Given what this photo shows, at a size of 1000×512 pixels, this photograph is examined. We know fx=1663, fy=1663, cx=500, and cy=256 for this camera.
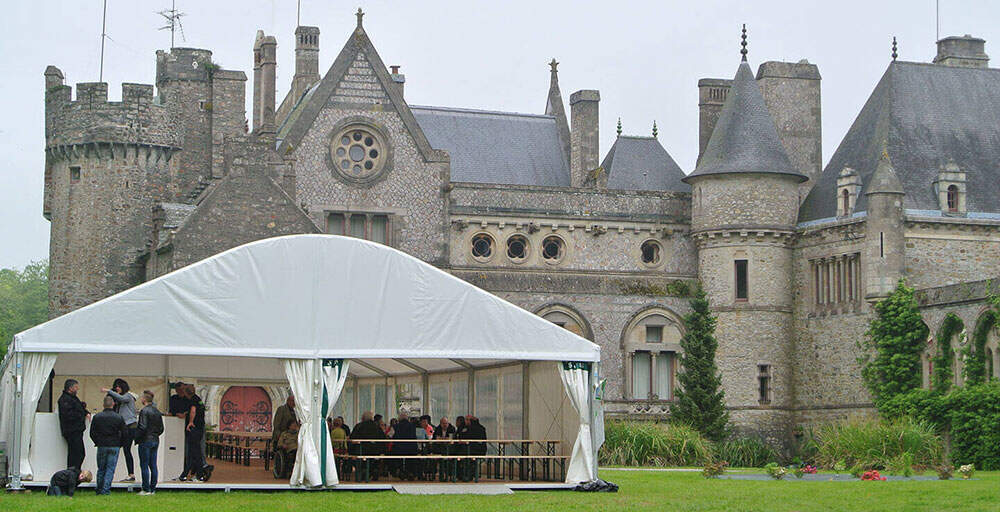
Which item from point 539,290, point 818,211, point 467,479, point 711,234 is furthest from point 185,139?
point 467,479

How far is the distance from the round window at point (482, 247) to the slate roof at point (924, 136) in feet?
30.7

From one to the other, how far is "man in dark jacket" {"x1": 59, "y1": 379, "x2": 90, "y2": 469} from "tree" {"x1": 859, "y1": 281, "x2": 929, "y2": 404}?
25.2 m

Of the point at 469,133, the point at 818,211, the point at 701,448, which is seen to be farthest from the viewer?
the point at 469,133

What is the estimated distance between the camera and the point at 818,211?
1940 inches

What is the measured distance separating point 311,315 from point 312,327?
8.0 inches

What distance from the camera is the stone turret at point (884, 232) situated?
45625 mm

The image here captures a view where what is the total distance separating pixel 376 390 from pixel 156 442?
1184cm

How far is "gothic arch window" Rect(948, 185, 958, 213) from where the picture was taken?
47.0m

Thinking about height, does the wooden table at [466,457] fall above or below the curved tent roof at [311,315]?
below

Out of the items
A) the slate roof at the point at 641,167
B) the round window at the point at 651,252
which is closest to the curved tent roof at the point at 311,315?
the round window at the point at 651,252

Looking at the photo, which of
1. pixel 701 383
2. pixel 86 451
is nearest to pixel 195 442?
pixel 86 451

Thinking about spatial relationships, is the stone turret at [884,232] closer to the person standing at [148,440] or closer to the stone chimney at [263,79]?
the stone chimney at [263,79]

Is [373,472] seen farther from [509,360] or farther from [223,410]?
[223,410]

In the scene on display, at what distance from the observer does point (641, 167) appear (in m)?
52.8
